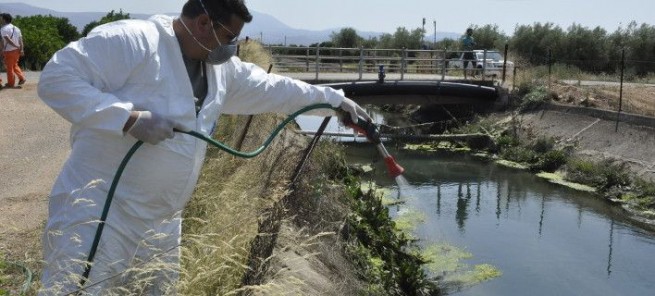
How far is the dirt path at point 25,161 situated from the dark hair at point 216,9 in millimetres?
1047

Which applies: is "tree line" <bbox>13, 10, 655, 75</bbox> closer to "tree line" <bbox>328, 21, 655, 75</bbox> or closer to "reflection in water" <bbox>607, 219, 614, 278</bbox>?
"tree line" <bbox>328, 21, 655, 75</bbox>

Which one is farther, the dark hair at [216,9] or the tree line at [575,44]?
the tree line at [575,44]

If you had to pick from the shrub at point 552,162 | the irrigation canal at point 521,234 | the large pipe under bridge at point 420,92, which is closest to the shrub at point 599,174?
the shrub at point 552,162

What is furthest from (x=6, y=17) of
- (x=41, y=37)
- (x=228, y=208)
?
(x=228, y=208)

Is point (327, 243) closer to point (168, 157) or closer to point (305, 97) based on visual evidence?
point (305, 97)

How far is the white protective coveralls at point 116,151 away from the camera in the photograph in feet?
7.58

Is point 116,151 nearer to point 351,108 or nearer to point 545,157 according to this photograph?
point 351,108

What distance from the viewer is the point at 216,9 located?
262 centimetres

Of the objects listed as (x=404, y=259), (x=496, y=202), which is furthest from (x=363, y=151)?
(x=404, y=259)

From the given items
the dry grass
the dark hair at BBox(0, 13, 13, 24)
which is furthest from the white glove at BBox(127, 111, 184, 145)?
the dark hair at BBox(0, 13, 13, 24)

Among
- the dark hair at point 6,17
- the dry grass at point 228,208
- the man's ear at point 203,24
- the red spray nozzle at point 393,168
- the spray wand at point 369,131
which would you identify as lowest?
the dry grass at point 228,208

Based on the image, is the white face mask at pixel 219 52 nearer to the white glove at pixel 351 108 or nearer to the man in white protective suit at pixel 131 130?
the man in white protective suit at pixel 131 130

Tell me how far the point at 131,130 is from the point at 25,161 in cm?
644

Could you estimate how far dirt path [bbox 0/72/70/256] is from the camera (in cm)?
493
